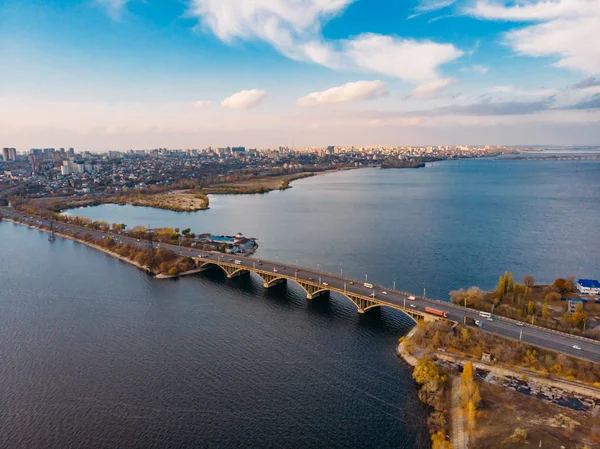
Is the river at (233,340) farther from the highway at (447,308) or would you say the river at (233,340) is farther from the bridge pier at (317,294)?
the highway at (447,308)

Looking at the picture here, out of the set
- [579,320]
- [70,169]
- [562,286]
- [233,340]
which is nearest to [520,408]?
[579,320]

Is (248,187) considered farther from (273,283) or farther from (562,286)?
(562,286)

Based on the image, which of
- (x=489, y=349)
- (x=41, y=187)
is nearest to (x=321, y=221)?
(x=489, y=349)

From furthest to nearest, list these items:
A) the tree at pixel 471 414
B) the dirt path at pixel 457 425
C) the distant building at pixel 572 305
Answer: the distant building at pixel 572 305
the tree at pixel 471 414
the dirt path at pixel 457 425

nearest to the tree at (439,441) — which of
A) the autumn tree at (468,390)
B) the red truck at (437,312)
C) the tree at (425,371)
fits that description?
the autumn tree at (468,390)

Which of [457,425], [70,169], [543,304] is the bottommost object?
[457,425]

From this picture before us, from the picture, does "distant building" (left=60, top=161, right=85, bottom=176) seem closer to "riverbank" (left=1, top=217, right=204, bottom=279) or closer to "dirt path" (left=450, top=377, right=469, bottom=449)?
"riverbank" (left=1, top=217, right=204, bottom=279)

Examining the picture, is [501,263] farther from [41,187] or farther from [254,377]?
[41,187]
